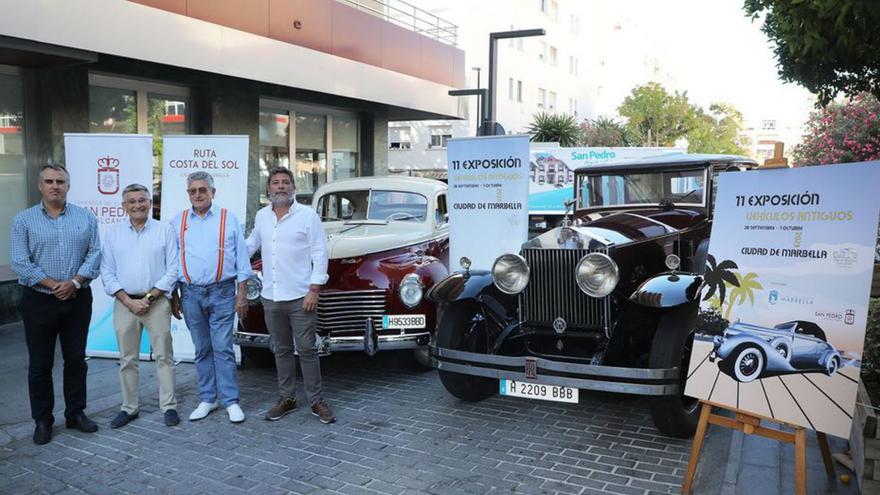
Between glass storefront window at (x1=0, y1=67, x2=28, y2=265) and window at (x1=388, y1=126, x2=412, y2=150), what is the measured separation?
25.8 metres

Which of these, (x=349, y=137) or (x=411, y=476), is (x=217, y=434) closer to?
(x=411, y=476)

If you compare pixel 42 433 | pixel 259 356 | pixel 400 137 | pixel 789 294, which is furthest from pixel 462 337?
pixel 400 137

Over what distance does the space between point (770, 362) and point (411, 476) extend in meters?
2.14

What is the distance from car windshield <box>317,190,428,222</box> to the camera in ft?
24.5

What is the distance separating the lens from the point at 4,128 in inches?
328

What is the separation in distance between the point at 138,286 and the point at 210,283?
1.68 feet

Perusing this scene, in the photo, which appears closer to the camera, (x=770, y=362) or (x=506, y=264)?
(x=770, y=362)

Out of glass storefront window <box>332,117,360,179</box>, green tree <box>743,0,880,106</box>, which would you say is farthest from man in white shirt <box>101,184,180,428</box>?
glass storefront window <box>332,117,360,179</box>

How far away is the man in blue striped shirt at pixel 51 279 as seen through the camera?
14.9ft

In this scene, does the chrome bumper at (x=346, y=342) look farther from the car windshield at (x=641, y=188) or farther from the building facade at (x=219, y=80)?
the building facade at (x=219, y=80)

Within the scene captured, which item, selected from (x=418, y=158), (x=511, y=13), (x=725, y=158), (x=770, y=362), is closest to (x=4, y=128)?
(x=725, y=158)

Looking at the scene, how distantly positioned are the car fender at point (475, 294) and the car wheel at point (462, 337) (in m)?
0.08

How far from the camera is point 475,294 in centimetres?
532

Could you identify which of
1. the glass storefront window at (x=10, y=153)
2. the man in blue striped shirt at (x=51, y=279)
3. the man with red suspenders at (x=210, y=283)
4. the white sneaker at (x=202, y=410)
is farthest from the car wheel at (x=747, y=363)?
the glass storefront window at (x=10, y=153)
